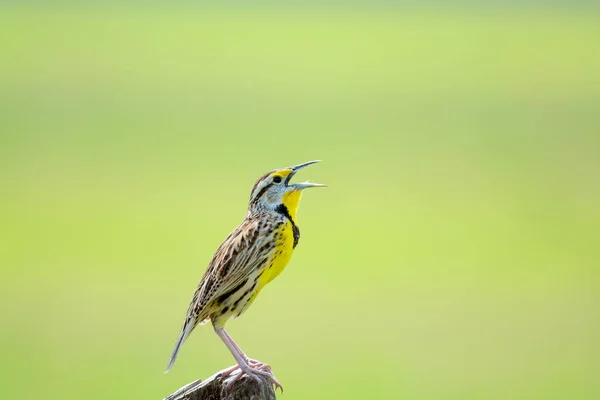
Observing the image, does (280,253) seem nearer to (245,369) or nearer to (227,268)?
(227,268)

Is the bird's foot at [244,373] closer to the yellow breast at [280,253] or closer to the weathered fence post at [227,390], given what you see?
the weathered fence post at [227,390]

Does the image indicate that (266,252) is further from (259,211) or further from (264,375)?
(264,375)

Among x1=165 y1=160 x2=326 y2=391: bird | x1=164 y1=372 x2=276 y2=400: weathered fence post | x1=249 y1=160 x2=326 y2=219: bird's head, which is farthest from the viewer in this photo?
x1=249 y1=160 x2=326 y2=219: bird's head

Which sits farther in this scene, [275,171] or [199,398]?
[275,171]

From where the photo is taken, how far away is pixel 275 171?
7.57 feet

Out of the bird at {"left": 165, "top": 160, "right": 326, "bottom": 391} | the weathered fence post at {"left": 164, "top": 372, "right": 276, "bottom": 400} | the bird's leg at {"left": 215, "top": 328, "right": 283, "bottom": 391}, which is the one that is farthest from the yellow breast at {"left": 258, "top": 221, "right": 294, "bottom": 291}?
the weathered fence post at {"left": 164, "top": 372, "right": 276, "bottom": 400}

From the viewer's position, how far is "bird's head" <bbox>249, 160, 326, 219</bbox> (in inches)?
91.2

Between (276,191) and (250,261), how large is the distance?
0.23 m

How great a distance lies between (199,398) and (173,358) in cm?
11

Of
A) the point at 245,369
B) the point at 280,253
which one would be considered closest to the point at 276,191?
the point at 280,253

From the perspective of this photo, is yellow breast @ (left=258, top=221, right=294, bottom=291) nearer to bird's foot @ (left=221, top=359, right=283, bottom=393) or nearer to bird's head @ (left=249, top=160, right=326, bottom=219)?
bird's head @ (left=249, top=160, right=326, bottom=219)

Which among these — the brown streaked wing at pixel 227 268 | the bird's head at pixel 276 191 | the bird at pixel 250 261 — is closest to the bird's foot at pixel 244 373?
the bird at pixel 250 261

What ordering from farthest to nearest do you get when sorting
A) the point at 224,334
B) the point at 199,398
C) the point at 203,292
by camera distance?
the point at 224,334 → the point at 203,292 → the point at 199,398

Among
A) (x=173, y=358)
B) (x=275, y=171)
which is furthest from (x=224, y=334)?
(x=275, y=171)
